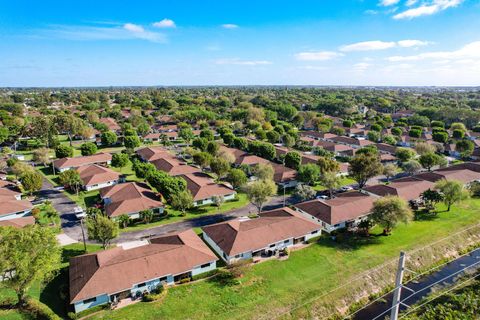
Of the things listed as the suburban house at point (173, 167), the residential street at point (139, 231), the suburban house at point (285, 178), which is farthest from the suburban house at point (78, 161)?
the suburban house at point (285, 178)

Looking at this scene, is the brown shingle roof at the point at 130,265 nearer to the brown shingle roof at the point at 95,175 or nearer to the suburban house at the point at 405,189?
the brown shingle roof at the point at 95,175

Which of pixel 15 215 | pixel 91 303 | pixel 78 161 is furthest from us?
pixel 78 161

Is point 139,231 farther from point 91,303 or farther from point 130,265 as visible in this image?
point 91,303

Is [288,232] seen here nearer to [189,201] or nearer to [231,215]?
[231,215]

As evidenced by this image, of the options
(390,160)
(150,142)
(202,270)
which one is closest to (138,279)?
(202,270)

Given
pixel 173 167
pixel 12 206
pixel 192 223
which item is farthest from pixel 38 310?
pixel 173 167

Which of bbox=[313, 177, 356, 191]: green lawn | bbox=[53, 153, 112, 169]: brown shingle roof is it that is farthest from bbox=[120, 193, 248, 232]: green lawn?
bbox=[53, 153, 112, 169]: brown shingle roof
